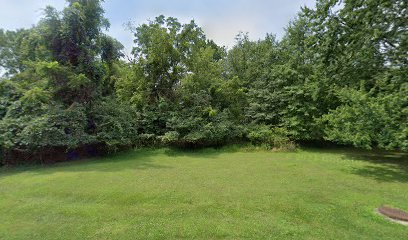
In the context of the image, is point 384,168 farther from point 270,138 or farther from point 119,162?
point 119,162

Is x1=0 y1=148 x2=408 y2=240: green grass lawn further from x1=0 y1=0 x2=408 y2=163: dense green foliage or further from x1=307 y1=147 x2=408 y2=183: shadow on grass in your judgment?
x1=0 y1=0 x2=408 y2=163: dense green foliage

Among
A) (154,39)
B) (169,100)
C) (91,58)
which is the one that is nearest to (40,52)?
(91,58)

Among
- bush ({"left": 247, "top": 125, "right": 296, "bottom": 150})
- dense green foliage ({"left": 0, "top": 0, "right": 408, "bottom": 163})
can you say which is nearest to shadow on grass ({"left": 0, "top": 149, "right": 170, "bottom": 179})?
dense green foliage ({"left": 0, "top": 0, "right": 408, "bottom": 163})

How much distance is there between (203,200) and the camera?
225 inches

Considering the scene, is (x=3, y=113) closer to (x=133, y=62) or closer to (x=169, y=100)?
(x=133, y=62)

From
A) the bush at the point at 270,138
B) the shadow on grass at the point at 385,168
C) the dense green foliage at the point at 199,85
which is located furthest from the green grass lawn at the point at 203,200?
the bush at the point at 270,138

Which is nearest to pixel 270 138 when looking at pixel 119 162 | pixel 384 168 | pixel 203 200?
pixel 384 168

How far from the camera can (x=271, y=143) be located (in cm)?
1388

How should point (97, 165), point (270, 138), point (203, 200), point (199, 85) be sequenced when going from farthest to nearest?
1. point (199, 85)
2. point (270, 138)
3. point (97, 165)
4. point (203, 200)

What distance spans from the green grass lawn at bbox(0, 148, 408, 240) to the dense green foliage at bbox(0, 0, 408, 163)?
1782 mm

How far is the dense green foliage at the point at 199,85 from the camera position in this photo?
29.7ft

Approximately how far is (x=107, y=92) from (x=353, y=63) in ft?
41.7

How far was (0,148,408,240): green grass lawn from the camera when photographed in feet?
14.0

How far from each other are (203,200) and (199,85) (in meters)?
9.87
